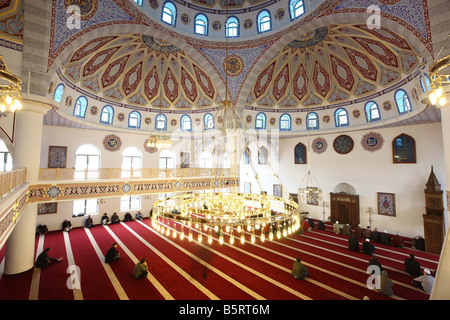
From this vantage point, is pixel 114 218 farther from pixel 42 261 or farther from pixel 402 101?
pixel 402 101

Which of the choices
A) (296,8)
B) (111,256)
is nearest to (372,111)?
(296,8)

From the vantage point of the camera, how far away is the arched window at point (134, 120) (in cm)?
1112

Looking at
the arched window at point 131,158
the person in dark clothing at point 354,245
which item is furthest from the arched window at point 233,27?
A: the person in dark clothing at point 354,245

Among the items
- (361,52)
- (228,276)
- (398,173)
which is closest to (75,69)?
(228,276)

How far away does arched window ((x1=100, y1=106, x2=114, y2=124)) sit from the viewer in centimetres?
1018

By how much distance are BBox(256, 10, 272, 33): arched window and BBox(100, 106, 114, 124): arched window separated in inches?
300

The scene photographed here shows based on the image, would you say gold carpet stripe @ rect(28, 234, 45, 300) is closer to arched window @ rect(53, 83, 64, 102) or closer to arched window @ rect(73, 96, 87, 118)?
arched window @ rect(53, 83, 64, 102)

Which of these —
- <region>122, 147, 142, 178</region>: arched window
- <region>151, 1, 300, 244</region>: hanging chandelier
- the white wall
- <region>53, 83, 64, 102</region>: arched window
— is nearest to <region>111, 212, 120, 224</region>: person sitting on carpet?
<region>122, 147, 142, 178</region>: arched window

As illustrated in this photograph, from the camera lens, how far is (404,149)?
9.02 m

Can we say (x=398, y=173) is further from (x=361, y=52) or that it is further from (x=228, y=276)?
(x=228, y=276)

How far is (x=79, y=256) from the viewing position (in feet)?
21.6

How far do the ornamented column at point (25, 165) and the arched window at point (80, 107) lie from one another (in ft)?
12.9

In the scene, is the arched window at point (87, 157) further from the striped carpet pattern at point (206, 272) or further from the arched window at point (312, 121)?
the arched window at point (312, 121)

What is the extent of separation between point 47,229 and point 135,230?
3435 mm
